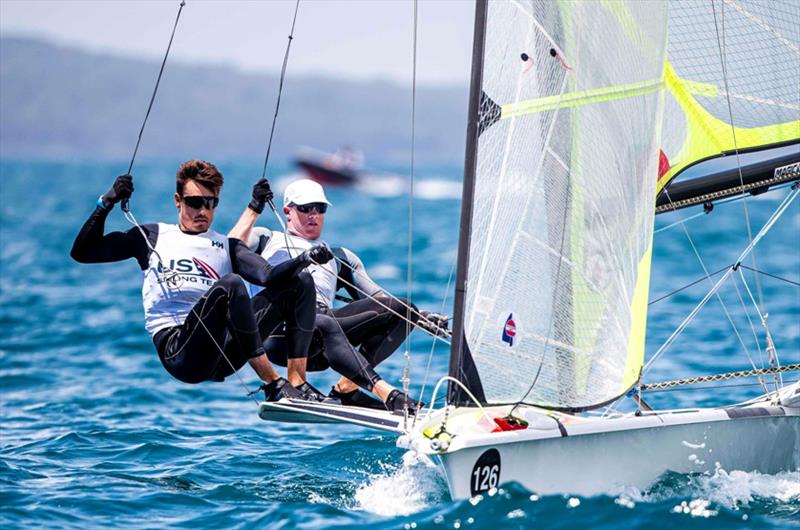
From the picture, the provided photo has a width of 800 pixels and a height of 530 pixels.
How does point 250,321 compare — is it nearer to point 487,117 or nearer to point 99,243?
point 99,243

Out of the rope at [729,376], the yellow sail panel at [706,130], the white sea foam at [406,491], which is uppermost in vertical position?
the yellow sail panel at [706,130]

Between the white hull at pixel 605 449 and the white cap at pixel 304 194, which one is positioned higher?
the white cap at pixel 304 194

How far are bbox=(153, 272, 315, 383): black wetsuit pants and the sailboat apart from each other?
387mm

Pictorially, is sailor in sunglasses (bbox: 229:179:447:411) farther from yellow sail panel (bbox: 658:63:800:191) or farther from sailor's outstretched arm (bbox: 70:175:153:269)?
yellow sail panel (bbox: 658:63:800:191)

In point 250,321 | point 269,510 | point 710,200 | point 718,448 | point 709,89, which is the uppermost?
point 709,89

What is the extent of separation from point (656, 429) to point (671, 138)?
1.68 meters

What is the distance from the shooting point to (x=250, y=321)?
509cm

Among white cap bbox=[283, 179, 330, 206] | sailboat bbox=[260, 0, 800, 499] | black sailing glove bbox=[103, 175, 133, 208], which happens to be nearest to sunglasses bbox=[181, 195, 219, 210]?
black sailing glove bbox=[103, 175, 133, 208]

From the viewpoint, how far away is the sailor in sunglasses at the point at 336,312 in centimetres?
543

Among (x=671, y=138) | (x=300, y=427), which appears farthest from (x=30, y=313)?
(x=671, y=138)

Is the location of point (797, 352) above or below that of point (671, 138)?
below

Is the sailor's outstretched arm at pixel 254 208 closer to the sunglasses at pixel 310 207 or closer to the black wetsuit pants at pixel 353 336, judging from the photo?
the sunglasses at pixel 310 207

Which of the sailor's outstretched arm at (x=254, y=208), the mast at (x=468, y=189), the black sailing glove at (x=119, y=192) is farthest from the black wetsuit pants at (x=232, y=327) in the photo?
the mast at (x=468, y=189)

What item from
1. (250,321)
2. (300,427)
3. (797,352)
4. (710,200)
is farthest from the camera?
(797,352)
